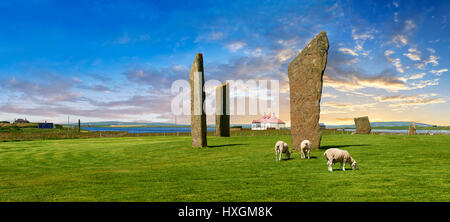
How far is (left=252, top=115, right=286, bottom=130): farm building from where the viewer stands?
276 feet

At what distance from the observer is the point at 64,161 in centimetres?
1530

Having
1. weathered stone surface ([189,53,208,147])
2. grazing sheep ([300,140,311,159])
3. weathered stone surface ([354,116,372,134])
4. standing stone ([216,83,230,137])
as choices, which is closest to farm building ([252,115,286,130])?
weathered stone surface ([354,116,372,134])

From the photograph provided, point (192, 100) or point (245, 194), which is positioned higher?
point (192, 100)

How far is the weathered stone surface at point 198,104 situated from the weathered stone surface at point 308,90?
6839mm

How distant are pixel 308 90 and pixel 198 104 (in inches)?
323

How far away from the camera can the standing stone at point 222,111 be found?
3366 centimetres

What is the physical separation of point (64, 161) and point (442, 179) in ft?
56.2

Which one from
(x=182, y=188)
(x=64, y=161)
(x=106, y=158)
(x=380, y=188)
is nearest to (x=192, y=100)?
(x=106, y=158)

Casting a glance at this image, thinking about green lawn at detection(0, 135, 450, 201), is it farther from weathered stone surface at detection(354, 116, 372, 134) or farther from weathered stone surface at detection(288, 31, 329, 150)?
weathered stone surface at detection(354, 116, 372, 134)

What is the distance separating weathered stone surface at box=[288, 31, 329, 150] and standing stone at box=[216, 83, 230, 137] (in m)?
17.9

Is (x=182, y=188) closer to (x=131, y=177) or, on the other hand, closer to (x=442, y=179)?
(x=131, y=177)

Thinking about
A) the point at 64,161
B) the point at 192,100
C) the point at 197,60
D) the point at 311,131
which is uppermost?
the point at 197,60

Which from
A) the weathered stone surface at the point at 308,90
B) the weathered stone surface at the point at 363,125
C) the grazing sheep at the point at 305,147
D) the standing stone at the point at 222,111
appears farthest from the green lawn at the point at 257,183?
the weathered stone surface at the point at 363,125
